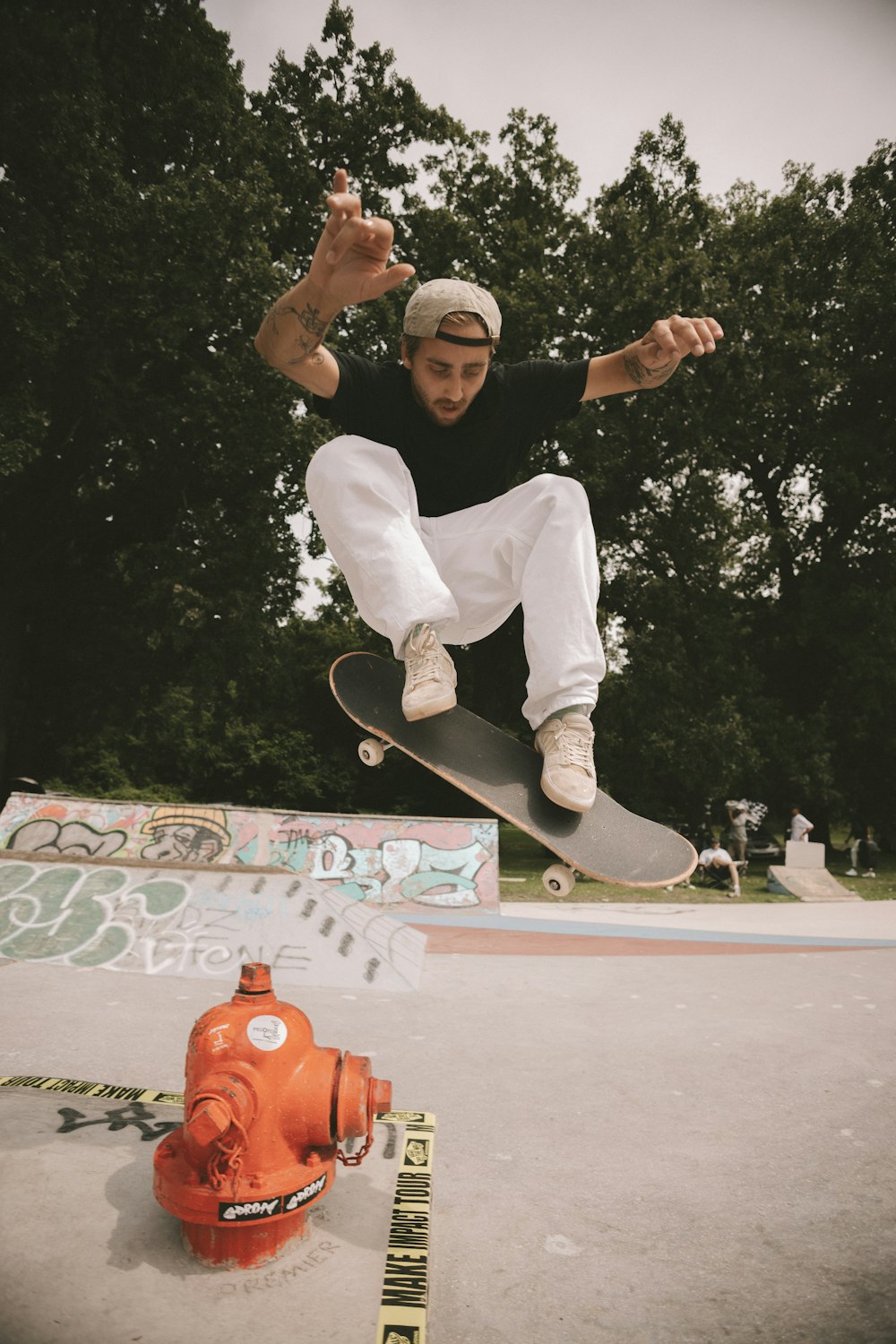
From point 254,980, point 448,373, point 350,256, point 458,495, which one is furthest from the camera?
point 254,980

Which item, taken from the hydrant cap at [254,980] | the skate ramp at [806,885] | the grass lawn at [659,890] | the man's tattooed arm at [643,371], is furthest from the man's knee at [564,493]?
the skate ramp at [806,885]

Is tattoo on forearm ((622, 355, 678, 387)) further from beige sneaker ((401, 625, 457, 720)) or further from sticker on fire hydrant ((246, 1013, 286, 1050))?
sticker on fire hydrant ((246, 1013, 286, 1050))

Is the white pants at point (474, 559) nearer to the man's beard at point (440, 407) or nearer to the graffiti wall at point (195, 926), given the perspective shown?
the man's beard at point (440, 407)

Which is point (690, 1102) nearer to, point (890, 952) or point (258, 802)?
point (890, 952)

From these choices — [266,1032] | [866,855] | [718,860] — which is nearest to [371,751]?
[266,1032]

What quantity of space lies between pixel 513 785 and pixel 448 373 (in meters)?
1.50

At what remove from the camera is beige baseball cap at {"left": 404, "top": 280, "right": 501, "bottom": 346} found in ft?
9.57

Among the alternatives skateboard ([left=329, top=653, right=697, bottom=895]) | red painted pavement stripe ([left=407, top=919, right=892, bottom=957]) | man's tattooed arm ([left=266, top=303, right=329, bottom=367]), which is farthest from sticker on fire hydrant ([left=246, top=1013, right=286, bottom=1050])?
red painted pavement stripe ([left=407, top=919, right=892, bottom=957])

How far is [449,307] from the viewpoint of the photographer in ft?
9.58

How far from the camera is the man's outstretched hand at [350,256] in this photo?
98.6 inches

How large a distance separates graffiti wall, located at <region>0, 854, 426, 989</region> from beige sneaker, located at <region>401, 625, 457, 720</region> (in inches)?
257

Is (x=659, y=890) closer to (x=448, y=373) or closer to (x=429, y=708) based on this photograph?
(x=429, y=708)

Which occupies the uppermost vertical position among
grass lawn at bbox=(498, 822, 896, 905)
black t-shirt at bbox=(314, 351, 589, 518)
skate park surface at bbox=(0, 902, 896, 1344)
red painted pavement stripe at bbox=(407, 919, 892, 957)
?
black t-shirt at bbox=(314, 351, 589, 518)

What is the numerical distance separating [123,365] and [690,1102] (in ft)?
47.6
